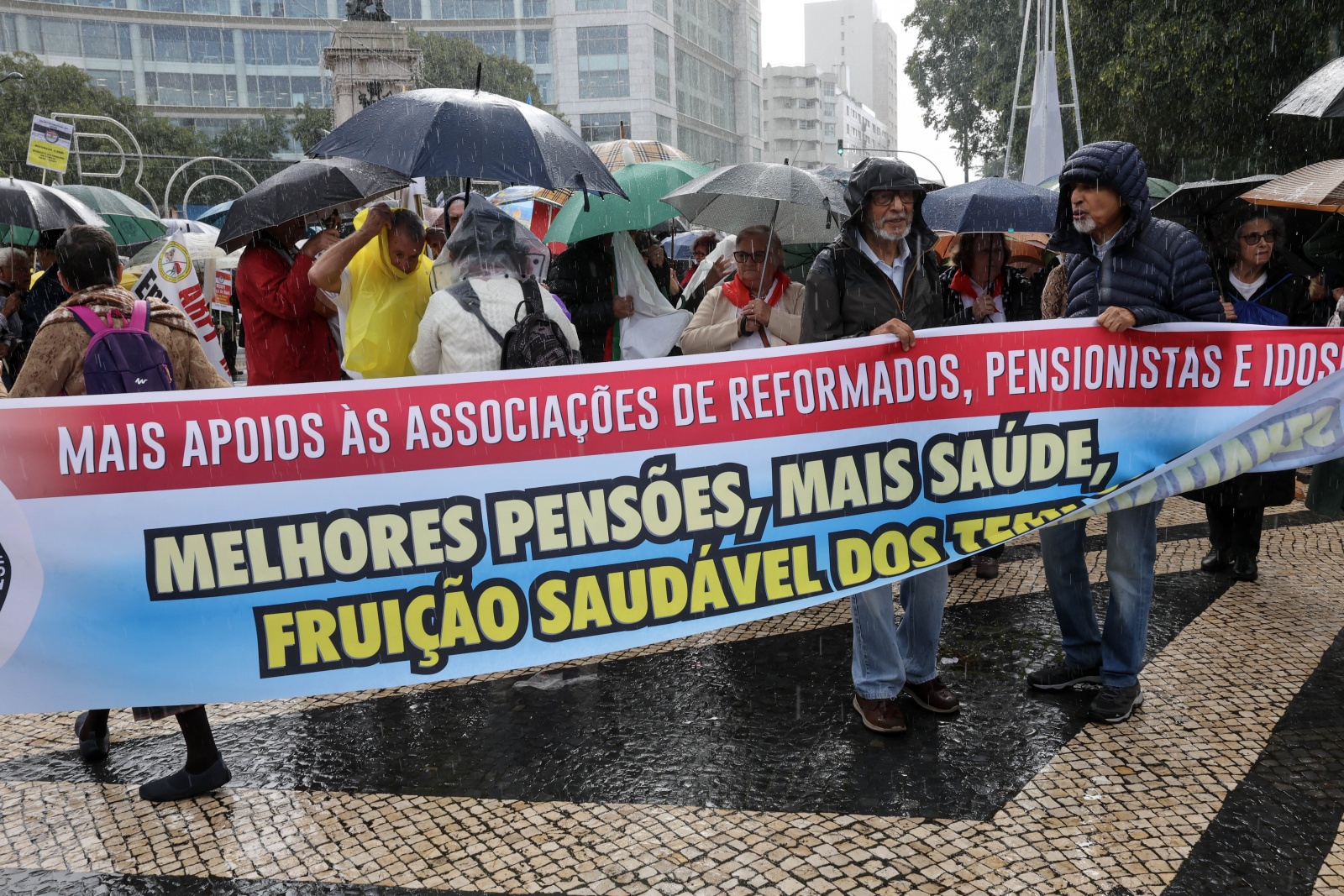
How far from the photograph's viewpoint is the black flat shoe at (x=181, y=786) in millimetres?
3494

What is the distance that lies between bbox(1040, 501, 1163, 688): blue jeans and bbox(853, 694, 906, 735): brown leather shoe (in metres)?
0.77

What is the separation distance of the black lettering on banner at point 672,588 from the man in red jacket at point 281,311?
2.13 m

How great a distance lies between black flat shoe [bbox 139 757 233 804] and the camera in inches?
138

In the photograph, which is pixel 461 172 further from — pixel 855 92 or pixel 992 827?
pixel 855 92

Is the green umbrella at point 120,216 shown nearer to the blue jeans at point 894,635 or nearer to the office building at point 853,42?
the blue jeans at point 894,635

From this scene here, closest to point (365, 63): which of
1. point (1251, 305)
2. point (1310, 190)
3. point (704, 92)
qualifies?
point (1310, 190)

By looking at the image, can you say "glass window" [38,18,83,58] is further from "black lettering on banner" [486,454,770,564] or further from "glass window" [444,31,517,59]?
"black lettering on banner" [486,454,770,564]

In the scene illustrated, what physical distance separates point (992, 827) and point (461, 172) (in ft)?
9.91

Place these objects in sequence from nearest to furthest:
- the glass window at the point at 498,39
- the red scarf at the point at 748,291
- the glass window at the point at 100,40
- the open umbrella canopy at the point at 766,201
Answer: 1. the red scarf at the point at 748,291
2. the open umbrella canopy at the point at 766,201
3. the glass window at the point at 100,40
4. the glass window at the point at 498,39

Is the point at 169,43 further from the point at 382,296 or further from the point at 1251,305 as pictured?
the point at 1251,305

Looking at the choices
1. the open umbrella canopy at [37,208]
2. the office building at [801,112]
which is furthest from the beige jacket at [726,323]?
the office building at [801,112]

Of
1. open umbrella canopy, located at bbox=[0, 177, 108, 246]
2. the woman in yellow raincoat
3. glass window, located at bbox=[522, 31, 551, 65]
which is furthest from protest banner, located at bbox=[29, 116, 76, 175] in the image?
glass window, located at bbox=[522, 31, 551, 65]

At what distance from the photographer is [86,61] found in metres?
76.4

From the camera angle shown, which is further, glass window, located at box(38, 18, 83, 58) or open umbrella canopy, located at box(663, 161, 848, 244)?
glass window, located at box(38, 18, 83, 58)
